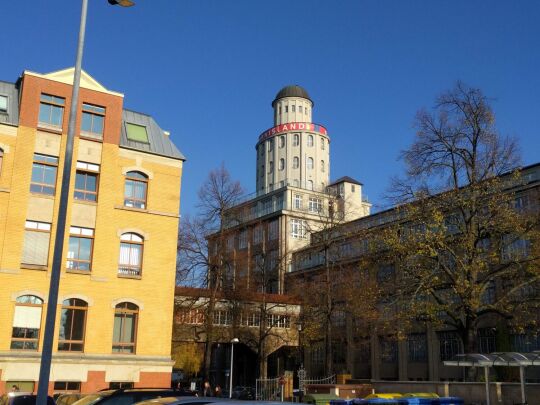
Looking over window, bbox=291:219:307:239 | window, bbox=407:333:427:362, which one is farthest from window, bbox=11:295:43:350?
window, bbox=291:219:307:239

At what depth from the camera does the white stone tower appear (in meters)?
89.9

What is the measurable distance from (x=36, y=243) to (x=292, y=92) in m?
74.5

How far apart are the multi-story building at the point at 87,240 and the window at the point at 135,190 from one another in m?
0.05

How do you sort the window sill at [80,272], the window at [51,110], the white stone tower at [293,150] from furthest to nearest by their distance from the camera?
1. the white stone tower at [293,150]
2. the window at [51,110]
3. the window sill at [80,272]

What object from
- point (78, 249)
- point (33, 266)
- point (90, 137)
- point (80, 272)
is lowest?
point (80, 272)

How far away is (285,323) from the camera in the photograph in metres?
53.8

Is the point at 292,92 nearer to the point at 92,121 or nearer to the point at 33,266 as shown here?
the point at 92,121

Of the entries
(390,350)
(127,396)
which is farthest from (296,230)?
(127,396)

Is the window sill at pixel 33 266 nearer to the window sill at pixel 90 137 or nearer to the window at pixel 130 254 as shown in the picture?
the window at pixel 130 254

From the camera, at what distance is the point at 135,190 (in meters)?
30.1

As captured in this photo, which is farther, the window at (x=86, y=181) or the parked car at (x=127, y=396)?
the window at (x=86, y=181)

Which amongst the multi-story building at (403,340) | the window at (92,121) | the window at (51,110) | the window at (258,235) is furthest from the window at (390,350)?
the window at (51,110)

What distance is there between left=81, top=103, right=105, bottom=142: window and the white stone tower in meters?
56.8

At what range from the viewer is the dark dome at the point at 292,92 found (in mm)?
97375
